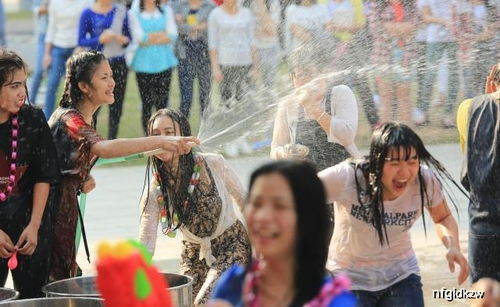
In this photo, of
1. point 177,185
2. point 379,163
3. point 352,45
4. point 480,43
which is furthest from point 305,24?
point 379,163

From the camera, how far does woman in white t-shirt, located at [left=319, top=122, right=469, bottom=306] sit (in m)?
5.29

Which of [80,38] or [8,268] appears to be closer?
[8,268]

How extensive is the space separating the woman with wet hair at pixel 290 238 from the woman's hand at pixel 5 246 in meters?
2.54

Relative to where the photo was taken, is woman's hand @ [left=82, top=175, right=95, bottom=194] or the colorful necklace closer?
the colorful necklace

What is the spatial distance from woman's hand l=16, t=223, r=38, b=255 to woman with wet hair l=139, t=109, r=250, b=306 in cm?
71

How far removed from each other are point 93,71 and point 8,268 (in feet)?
3.50

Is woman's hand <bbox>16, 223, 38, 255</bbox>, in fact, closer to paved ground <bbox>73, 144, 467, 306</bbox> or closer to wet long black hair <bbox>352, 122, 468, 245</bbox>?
paved ground <bbox>73, 144, 467, 306</bbox>

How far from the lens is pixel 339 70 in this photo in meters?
7.83

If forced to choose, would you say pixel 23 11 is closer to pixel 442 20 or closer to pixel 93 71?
pixel 442 20

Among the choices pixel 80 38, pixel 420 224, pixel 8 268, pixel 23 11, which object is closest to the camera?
pixel 8 268

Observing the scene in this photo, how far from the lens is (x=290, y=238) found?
335cm

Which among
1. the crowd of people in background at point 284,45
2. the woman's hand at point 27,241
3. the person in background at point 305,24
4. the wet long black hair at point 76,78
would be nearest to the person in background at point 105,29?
the crowd of people in background at point 284,45

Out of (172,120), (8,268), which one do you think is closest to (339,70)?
(172,120)

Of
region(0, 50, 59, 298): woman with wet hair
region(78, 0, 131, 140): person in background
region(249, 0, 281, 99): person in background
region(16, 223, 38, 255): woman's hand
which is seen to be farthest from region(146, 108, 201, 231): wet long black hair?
region(78, 0, 131, 140): person in background
